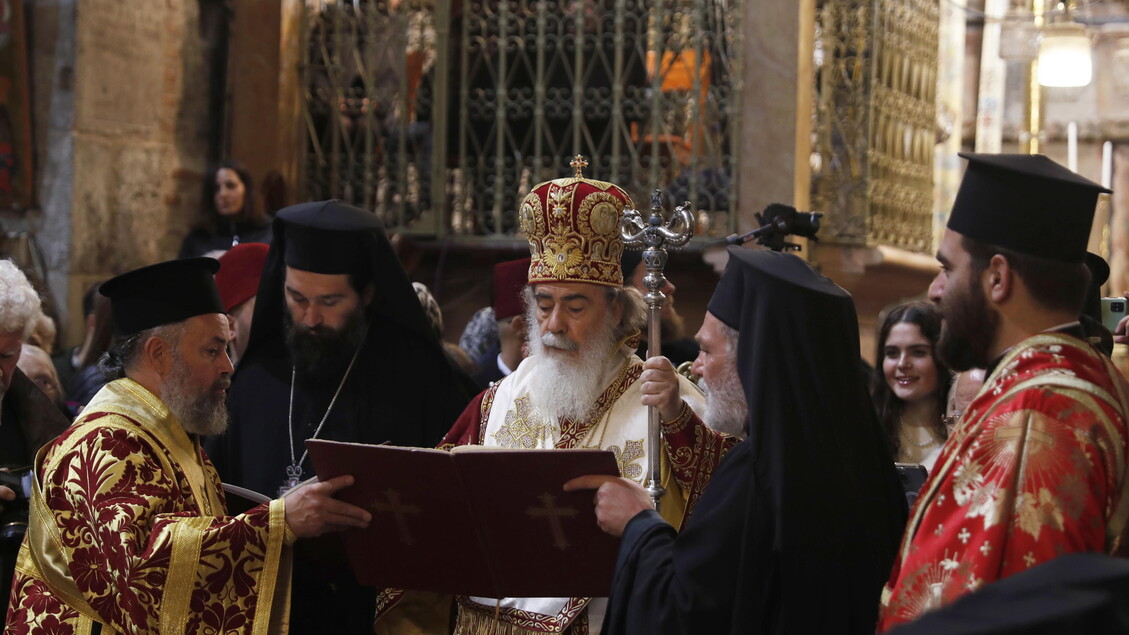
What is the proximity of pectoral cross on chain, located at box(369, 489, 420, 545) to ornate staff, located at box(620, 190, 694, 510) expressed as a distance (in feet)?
2.05

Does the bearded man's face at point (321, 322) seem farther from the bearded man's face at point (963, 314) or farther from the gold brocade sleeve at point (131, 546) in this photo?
the bearded man's face at point (963, 314)

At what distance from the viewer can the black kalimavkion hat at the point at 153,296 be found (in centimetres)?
361

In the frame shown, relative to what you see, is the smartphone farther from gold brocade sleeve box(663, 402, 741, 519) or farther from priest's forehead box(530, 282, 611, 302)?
priest's forehead box(530, 282, 611, 302)

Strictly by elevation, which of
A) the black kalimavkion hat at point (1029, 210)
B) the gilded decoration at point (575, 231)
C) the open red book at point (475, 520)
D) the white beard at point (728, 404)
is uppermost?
the black kalimavkion hat at point (1029, 210)

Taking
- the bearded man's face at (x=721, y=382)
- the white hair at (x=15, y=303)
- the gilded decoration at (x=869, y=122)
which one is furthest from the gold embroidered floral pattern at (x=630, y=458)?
the gilded decoration at (x=869, y=122)

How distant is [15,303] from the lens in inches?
160

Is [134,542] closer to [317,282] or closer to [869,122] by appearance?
[317,282]

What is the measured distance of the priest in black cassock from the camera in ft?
8.92

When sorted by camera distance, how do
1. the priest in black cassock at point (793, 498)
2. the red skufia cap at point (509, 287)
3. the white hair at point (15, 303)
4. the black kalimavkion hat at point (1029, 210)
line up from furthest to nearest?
1. the red skufia cap at point (509, 287)
2. the white hair at point (15, 303)
3. the priest in black cassock at point (793, 498)
4. the black kalimavkion hat at point (1029, 210)

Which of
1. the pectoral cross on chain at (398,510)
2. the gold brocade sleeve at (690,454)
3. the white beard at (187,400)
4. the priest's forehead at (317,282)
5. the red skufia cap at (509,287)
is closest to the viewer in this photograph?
the pectoral cross on chain at (398,510)

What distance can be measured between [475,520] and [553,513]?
216 millimetres

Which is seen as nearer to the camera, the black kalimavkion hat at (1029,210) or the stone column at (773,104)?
the black kalimavkion hat at (1029,210)

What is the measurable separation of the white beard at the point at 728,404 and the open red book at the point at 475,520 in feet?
0.88

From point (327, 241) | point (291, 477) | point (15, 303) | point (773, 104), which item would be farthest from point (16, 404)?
point (773, 104)
